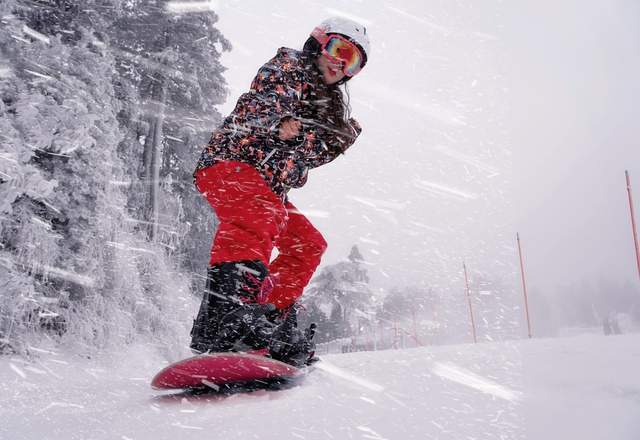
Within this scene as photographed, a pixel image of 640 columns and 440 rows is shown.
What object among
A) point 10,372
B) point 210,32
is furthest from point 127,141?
point 10,372

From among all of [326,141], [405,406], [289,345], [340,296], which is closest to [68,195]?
[326,141]

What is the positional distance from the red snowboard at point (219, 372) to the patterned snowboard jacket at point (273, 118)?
0.87 meters

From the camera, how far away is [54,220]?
16.3 ft

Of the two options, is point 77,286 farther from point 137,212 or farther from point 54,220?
point 137,212

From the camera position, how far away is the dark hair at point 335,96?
2.07 metres

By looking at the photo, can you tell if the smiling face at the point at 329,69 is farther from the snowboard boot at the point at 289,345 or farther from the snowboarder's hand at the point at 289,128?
the snowboard boot at the point at 289,345

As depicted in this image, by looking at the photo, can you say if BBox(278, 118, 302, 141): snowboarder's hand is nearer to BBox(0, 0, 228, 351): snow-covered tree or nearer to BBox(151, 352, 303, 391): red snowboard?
BBox(151, 352, 303, 391): red snowboard

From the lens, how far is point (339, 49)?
2.06 m

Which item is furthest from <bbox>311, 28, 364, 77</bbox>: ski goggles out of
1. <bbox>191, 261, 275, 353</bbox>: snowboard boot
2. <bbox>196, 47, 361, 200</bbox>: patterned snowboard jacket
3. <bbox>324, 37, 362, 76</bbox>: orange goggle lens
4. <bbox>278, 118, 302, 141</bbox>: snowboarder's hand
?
<bbox>191, 261, 275, 353</bbox>: snowboard boot

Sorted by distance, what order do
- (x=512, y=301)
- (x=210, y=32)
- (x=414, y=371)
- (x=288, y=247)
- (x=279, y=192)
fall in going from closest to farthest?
(x=414, y=371) → (x=279, y=192) → (x=288, y=247) → (x=210, y=32) → (x=512, y=301)

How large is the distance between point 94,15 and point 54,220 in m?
3.37

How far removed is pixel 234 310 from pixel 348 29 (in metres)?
1.44

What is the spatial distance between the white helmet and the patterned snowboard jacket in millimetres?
201

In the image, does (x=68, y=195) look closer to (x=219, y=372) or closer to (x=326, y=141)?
(x=326, y=141)
